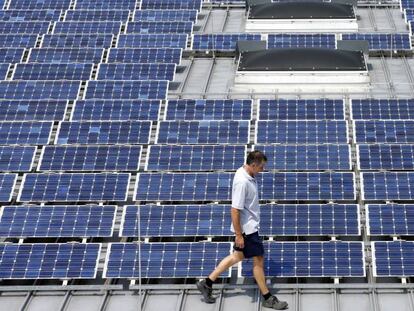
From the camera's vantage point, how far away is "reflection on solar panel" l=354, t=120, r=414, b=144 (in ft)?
67.0

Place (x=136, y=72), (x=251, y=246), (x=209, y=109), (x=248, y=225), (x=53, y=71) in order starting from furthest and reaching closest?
(x=53, y=71), (x=136, y=72), (x=209, y=109), (x=251, y=246), (x=248, y=225)

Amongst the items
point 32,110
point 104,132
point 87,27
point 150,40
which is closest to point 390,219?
point 104,132

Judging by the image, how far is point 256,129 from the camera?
21125 mm

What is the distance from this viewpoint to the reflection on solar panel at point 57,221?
56.1ft

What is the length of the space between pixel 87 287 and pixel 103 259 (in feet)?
3.35

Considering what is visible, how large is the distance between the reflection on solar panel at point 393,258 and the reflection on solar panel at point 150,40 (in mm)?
16941

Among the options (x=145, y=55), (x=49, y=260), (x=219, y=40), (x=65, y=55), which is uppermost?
(x=219, y=40)

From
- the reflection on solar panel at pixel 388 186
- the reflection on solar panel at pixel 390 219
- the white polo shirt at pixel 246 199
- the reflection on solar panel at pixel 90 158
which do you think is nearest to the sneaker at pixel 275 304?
the white polo shirt at pixel 246 199

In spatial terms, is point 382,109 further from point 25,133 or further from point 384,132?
point 25,133

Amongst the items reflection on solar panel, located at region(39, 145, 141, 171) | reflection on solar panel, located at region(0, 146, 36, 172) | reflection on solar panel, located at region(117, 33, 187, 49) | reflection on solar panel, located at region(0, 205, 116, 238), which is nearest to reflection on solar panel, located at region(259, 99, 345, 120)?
reflection on solar panel, located at region(39, 145, 141, 171)

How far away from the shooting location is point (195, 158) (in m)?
19.8

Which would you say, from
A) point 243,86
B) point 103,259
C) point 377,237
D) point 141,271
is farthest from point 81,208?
point 243,86

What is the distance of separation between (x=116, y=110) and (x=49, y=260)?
8.12 metres

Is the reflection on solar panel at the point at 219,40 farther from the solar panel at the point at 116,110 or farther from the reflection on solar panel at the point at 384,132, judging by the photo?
the reflection on solar panel at the point at 384,132
